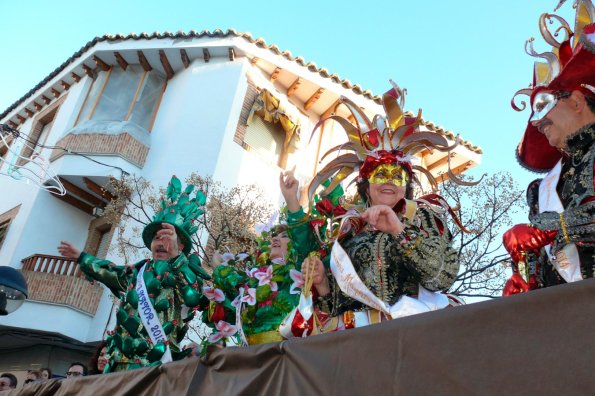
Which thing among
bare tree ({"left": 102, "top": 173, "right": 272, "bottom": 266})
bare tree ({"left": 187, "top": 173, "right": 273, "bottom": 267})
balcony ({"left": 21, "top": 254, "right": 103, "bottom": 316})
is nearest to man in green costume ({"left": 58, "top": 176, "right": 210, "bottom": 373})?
bare tree ({"left": 102, "top": 173, "right": 272, "bottom": 266})

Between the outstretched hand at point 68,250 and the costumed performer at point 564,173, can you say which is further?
the outstretched hand at point 68,250

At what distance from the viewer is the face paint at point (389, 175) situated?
10.1 ft

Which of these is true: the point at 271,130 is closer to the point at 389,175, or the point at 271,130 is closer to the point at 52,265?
the point at 52,265

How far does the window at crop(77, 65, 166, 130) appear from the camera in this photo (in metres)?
14.6

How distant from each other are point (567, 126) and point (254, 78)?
12442 millimetres

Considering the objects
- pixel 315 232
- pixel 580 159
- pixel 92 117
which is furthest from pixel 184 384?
pixel 92 117

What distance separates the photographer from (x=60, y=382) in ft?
9.20

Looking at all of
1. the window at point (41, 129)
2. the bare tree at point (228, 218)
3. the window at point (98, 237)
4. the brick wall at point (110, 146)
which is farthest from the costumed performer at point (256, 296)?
the window at point (41, 129)

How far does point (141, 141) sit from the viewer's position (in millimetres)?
13828

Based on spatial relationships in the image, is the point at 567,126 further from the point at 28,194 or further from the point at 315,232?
the point at 28,194

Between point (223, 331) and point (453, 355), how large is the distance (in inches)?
112

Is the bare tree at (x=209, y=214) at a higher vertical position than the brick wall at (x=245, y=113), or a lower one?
lower

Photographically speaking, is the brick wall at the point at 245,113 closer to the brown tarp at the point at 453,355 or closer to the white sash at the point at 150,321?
the white sash at the point at 150,321

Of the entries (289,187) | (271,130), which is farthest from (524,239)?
(271,130)
